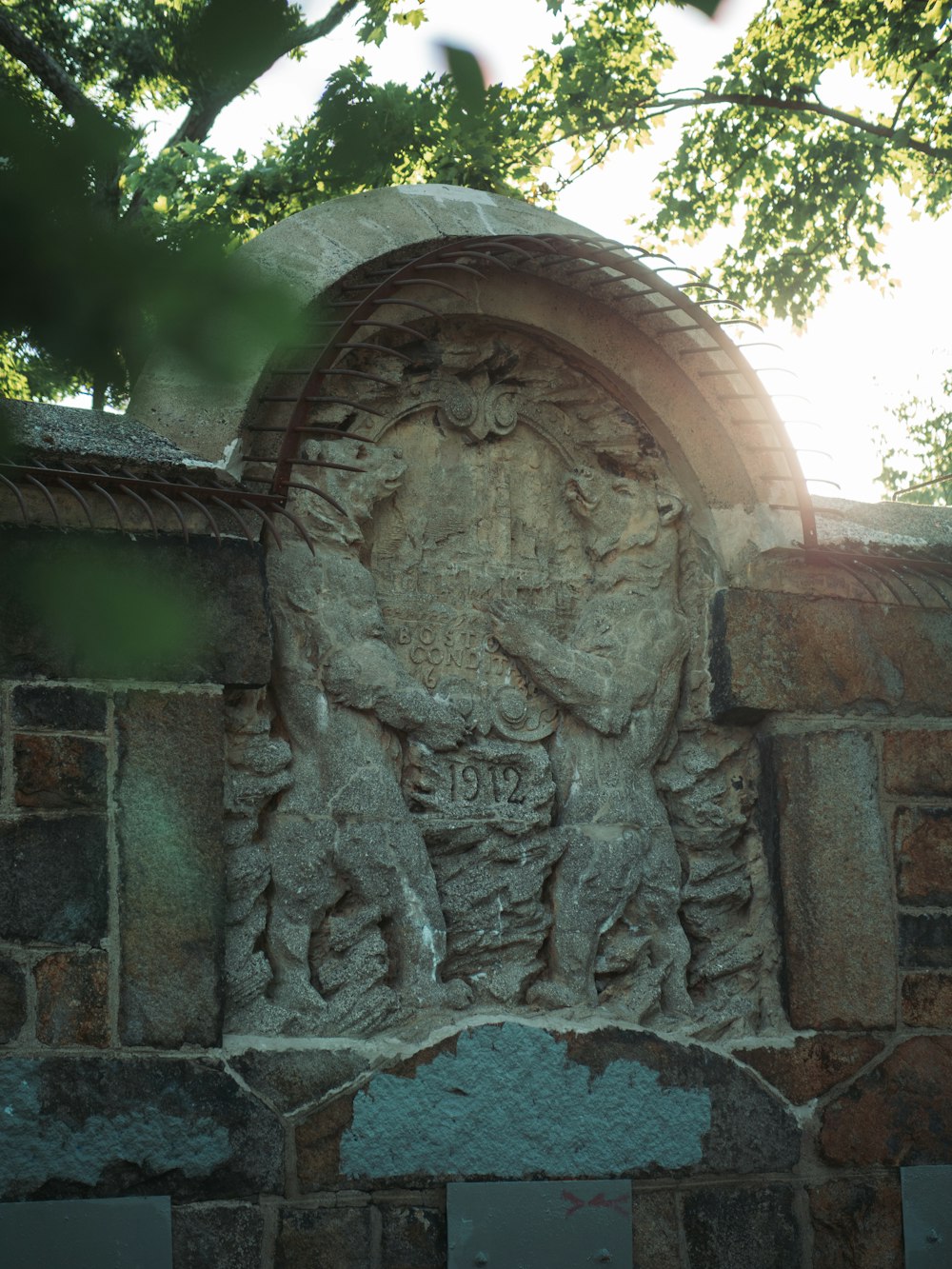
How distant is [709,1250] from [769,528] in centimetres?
209

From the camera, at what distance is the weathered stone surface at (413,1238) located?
3898mm

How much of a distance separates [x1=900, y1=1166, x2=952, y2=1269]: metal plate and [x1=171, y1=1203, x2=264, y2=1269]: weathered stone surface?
185 centimetres

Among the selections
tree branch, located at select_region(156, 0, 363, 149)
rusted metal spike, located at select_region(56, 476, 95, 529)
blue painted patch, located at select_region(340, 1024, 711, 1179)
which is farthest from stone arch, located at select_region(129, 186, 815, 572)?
tree branch, located at select_region(156, 0, 363, 149)

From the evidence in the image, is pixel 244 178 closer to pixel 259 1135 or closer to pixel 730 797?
pixel 730 797

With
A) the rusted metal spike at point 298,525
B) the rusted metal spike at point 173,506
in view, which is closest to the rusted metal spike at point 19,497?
the rusted metal spike at point 173,506

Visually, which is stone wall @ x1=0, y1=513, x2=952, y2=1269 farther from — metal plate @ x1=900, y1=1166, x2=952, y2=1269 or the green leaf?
the green leaf

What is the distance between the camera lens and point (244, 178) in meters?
7.06

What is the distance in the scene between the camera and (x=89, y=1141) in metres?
3.60

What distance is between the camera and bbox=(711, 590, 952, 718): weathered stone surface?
4.66 m

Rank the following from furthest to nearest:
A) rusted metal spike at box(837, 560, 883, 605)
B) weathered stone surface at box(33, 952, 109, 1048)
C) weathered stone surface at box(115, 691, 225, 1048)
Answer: rusted metal spike at box(837, 560, 883, 605) < weathered stone surface at box(115, 691, 225, 1048) < weathered stone surface at box(33, 952, 109, 1048)

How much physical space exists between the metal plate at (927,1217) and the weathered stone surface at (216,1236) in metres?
1.85

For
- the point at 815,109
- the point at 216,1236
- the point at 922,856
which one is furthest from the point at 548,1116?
the point at 815,109

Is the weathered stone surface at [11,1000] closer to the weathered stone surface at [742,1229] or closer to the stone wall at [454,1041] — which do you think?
the stone wall at [454,1041]

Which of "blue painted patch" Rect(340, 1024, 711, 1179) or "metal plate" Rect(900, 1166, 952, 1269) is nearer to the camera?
Result: "blue painted patch" Rect(340, 1024, 711, 1179)
